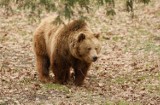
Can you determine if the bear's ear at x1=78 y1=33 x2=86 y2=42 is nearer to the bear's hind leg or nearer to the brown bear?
the brown bear

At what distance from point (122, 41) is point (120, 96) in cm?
639

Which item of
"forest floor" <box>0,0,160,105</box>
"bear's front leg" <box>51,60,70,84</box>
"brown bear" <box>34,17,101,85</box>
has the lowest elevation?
"forest floor" <box>0,0,160,105</box>

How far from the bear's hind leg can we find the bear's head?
4.14ft

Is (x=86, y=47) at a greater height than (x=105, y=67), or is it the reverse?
(x=86, y=47)

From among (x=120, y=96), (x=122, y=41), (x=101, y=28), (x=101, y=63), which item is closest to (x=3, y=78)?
(x=120, y=96)

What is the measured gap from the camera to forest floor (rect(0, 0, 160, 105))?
29.4ft

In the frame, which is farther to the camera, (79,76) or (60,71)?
(79,76)

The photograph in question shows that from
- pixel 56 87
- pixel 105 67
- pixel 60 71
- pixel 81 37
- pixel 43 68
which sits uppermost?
pixel 81 37

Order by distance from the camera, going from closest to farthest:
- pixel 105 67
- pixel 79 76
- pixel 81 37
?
pixel 81 37, pixel 79 76, pixel 105 67

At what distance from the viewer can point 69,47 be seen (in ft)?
31.9

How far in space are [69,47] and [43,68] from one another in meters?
1.25

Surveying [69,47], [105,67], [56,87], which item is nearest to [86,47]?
[69,47]

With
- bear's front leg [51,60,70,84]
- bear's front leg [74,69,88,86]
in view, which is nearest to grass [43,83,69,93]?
bear's front leg [51,60,70,84]

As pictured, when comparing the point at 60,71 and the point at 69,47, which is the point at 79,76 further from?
the point at 69,47
